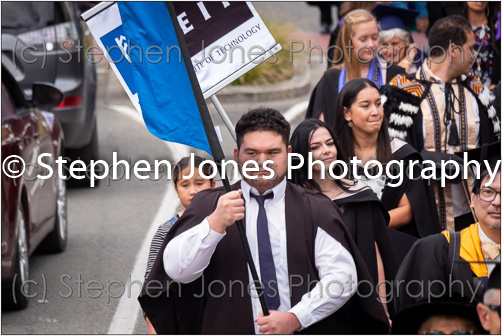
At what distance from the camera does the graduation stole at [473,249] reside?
527 cm

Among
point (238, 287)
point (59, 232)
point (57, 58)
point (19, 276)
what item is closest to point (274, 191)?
point (238, 287)

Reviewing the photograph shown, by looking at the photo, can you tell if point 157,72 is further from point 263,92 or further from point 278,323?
point 263,92

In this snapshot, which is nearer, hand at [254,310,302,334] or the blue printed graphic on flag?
hand at [254,310,302,334]

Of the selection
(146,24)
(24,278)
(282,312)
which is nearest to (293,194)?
(282,312)

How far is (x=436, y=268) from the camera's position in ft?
17.3

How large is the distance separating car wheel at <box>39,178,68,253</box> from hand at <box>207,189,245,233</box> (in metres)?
5.06

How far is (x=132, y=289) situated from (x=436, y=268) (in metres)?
4.18

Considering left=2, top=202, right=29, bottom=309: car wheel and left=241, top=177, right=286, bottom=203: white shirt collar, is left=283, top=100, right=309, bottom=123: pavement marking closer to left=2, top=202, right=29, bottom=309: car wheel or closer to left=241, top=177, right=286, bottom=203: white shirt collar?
left=2, top=202, right=29, bottom=309: car wheel

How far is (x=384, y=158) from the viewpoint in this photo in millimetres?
7008

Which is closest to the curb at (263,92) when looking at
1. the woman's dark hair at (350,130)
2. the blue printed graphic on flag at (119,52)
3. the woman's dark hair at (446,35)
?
the woman's dark hair at (446,35)

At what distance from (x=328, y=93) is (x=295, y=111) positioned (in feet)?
24.3

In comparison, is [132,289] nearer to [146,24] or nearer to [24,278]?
[24,278]

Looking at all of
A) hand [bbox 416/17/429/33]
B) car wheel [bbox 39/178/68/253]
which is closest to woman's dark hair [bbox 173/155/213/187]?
car wheel [bbox 39/178/68/253]

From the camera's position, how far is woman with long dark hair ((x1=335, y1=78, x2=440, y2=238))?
6980 millimetres
